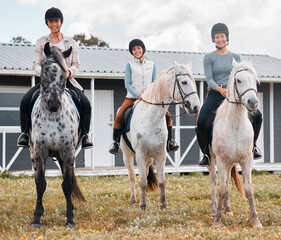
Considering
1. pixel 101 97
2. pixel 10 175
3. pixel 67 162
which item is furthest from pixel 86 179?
pixel 67 162

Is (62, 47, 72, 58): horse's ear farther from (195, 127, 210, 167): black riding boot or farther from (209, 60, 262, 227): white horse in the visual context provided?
(195, 127, 210, 167): black riding boot

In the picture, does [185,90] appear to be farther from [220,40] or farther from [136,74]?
[136,74]

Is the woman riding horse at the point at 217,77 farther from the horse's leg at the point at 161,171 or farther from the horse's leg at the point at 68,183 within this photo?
the horse's leg at the point at 68,183

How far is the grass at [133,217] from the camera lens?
6143 mm

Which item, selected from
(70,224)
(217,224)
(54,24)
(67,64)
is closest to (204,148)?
(217,224)

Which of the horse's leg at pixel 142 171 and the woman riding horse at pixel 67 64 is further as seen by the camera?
the horse's leg at pixel 142 171

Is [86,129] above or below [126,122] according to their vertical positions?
below

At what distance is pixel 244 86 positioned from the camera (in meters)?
6.37

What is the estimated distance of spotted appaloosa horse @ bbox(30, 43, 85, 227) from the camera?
652 cm

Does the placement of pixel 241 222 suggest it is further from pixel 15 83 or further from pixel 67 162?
pixel 15 83

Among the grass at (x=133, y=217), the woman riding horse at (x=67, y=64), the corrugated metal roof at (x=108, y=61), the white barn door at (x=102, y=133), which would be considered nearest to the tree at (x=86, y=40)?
the corrugated metal roof at (x=108, y=61)

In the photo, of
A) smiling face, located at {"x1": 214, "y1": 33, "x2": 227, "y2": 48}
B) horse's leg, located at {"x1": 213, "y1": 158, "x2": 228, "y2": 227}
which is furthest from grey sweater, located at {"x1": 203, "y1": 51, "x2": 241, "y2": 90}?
horse's leg, located at {"x1": 213, "y1": 158, "x2": 228, "y2": 227}

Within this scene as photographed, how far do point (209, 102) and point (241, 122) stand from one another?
1136 mm

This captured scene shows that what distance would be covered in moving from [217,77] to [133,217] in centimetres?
276
